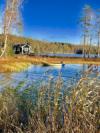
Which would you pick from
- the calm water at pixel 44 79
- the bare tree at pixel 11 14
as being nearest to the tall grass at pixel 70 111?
the calm water at pixel 44 79

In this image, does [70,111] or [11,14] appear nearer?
[70,111]

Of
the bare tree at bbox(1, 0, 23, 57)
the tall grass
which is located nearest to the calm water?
the tall grass

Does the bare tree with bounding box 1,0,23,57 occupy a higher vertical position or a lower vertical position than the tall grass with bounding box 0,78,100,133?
higher

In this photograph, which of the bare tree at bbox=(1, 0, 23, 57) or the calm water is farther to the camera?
the bare tree at bbox=(1, 0, 23, 57)

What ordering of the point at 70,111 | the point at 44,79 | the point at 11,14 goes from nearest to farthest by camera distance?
the point at 70,111 → the point at 44,79 → the point at 11,14

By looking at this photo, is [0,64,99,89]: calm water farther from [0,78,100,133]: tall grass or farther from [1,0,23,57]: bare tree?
[1,0,23,57]: bare tree

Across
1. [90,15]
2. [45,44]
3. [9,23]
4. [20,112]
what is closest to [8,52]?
[9,23]

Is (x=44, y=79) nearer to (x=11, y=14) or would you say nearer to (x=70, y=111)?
(x=70, y=111)

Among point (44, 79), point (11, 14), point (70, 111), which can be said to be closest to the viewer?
point (70, 111)

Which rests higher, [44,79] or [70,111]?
[44,79]

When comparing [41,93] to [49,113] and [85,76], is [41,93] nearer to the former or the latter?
[49,113]

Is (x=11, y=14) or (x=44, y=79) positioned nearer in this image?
(x=44, y=79)

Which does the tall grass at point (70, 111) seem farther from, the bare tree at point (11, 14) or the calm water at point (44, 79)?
the bare tree at point (11, 14)

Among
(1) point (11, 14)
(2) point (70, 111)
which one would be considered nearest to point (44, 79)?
(2) point (70, 111)
